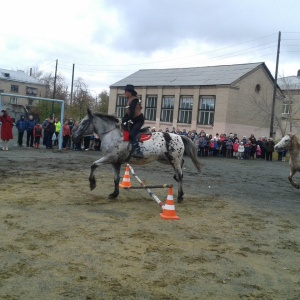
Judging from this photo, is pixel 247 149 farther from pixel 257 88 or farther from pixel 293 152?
pixel 257 88

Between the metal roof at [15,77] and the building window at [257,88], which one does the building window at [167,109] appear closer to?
the building window at [257,88]

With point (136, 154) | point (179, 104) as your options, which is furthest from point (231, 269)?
point (179, 104)

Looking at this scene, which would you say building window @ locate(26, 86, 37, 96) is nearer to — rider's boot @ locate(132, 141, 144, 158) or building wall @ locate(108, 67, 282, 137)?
building wall @ locate(108, 67, 282, 137)

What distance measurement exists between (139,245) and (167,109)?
127 ft

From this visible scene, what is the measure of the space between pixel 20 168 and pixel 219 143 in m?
17.1

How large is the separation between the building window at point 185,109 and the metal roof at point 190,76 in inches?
70.2

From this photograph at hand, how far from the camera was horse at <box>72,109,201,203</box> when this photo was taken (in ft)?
28.8

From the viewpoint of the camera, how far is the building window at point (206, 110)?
39.2 m

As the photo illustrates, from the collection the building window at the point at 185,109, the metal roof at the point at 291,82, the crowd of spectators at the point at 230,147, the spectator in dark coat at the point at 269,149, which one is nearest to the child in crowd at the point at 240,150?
the crowd of spectators at the point at 230,147

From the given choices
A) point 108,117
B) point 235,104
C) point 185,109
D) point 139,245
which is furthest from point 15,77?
point 139,245

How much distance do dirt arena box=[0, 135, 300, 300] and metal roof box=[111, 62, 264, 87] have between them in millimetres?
30826

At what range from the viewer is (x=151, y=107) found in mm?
45219

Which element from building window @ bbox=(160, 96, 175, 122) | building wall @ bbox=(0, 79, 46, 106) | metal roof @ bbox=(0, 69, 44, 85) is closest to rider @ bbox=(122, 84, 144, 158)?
building window @ bbox=(160, 96, 175, 122)

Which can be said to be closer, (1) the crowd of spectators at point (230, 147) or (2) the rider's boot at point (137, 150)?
(2) the rider's boot at point (137, 150)
